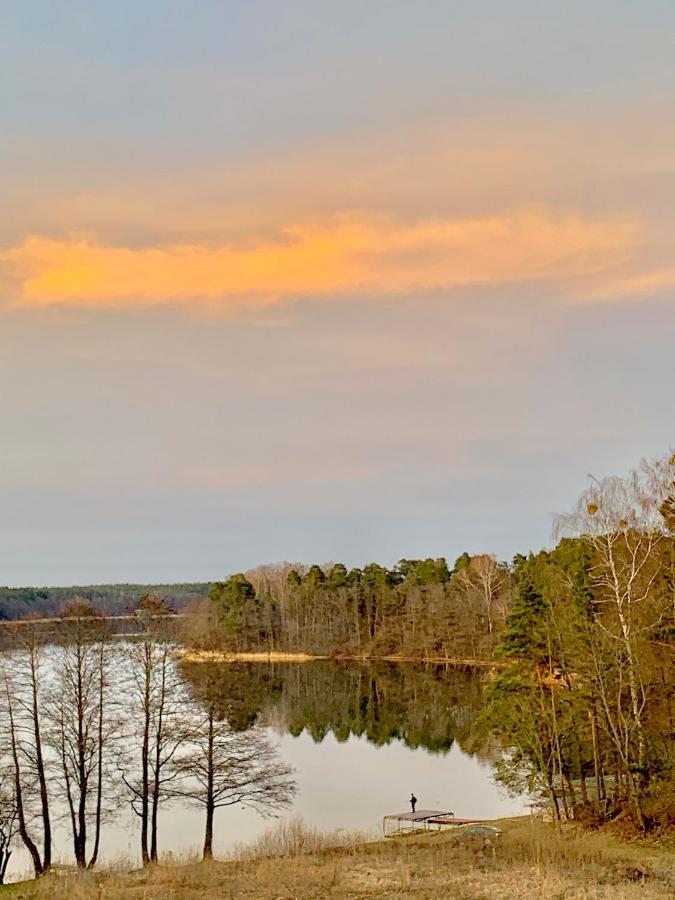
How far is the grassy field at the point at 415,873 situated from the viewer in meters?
17.3

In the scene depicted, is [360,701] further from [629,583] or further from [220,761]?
[629,583]

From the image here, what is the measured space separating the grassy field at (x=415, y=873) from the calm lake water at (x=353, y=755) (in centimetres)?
670

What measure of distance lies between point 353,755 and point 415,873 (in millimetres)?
31222

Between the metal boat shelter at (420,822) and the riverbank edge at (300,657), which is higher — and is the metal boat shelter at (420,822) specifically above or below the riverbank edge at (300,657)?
below

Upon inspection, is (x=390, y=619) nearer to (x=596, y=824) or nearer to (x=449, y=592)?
(x=449, y=592)

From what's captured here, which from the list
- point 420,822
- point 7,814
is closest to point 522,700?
point 420,822

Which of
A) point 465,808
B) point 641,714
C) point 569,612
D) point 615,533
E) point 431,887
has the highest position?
point 615,533

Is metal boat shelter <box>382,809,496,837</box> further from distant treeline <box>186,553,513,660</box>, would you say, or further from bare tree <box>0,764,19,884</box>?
distant treeline <box>186,553,513,660</box>

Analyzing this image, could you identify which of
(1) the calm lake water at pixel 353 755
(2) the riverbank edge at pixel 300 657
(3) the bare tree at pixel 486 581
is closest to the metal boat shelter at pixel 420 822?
(1) the calm lake water at pixel 353 755

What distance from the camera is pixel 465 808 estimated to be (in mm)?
36344

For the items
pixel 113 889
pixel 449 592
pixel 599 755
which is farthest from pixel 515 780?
pixel 449 592

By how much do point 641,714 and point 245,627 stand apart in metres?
94.4

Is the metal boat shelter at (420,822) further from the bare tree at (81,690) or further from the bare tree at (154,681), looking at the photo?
the bare tree at (81,690)

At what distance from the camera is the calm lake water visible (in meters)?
33.2
